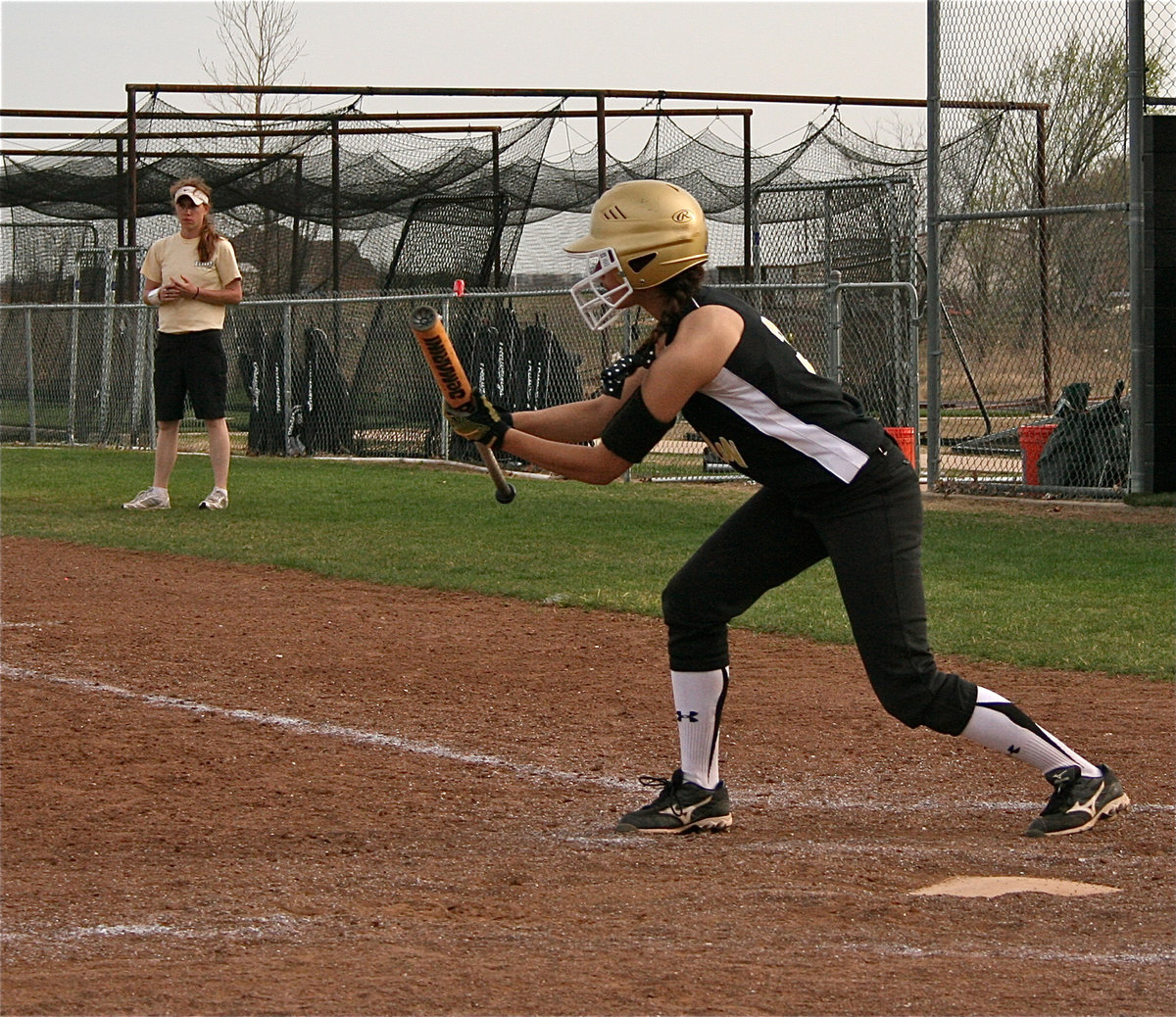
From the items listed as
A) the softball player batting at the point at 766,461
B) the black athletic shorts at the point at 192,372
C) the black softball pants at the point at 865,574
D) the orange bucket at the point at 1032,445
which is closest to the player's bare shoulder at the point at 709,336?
the softball player batting at the point at 766,461

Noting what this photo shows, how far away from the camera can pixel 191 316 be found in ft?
39.8

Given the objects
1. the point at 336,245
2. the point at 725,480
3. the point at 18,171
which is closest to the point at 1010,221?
the point at 725,480

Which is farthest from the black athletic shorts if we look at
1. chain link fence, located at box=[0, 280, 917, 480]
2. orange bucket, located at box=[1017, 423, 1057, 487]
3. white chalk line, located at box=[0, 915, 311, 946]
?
white chalk line, located at box=[0, 915, 311, 946]

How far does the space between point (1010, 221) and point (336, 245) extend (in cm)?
822

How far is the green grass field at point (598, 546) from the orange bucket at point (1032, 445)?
1266mm

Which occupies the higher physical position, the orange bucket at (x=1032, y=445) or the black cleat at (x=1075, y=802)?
the orange bucket at (x=1032, y=445)

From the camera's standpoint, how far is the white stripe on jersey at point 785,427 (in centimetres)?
449

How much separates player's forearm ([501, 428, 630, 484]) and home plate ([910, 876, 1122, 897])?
1.39m

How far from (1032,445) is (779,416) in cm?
956

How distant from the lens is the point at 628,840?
15.5 ft

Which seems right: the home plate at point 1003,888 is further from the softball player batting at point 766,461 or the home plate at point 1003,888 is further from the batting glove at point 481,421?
the batting glove at point 481,421

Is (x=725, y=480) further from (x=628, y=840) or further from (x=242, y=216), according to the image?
(x=628, y=840)

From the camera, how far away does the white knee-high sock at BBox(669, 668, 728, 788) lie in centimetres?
493

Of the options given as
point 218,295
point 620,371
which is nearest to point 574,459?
point 620,371
